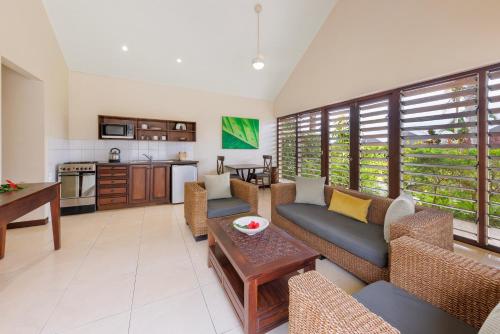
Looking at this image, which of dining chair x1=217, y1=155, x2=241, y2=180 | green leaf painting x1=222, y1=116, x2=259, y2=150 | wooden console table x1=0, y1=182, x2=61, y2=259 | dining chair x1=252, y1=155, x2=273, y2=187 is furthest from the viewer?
green leaf painting x1=222, y1=116, x2=259, y2=150

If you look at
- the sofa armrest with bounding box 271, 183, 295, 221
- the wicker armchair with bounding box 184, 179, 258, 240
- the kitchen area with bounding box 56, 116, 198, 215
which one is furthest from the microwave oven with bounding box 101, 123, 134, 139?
the sofa armrest with bounding box 271, 183, 295, 221

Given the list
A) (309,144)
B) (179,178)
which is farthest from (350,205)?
(179,178)

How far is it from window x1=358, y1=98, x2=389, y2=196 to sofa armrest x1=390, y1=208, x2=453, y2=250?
1646 mm

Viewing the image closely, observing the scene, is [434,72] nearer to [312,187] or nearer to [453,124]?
[453,124]

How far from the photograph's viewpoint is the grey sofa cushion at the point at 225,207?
2.66m

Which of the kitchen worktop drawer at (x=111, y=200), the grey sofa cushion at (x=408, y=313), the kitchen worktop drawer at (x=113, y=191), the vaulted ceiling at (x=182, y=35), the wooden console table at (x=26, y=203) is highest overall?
the vaulted ceiling at (x=182, y=35)

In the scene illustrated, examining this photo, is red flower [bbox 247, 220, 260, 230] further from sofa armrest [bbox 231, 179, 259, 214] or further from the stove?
the stove

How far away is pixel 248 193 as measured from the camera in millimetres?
2979

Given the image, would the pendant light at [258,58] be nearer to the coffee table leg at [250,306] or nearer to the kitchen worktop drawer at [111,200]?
the coffee table leg at [250,306]

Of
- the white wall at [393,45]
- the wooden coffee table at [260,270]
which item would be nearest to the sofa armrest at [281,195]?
the wooden coffee table at [260,270]

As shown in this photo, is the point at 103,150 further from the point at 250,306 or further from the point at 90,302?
the point at 250,306

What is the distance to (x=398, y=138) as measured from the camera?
10.3 ft

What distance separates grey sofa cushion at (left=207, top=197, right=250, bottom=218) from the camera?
2664 millimetres

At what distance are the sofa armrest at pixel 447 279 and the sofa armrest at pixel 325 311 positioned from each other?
63 cm
